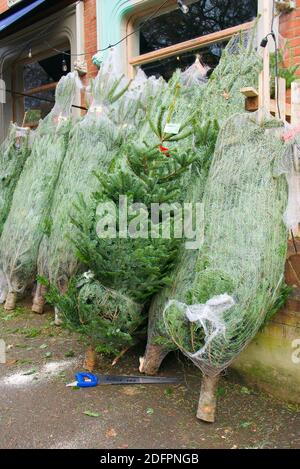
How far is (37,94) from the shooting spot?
8953mm

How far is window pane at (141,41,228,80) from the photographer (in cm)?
526

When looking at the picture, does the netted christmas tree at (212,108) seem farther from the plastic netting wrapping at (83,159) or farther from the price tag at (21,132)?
the price tag at (21,132)

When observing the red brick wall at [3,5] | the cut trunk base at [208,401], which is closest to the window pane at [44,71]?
the red brick wall at [3,5]

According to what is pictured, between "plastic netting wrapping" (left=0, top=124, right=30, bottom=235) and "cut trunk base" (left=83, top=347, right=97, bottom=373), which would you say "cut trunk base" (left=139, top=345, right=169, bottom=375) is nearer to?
"cut trunk base" (left=83, top=347, right=97, bottom=373)

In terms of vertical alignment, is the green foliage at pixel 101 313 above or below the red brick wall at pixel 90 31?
below

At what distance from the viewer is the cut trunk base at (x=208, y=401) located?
2.60 meters

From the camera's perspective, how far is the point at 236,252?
2639mm

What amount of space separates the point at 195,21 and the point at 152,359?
4.50 metres

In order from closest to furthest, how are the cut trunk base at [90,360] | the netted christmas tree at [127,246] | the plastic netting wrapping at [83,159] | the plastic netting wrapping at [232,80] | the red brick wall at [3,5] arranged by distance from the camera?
the netted christmas tree at [127,246], the cut trunk base at [90,360], the plastic netting wrapping at [232,80], the plastic netting wrapping at [83,159], the red brick wall at [3,5]

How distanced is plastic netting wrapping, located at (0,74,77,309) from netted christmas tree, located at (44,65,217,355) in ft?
5.54

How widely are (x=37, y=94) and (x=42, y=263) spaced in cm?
566

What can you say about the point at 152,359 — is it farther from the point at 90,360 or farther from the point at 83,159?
the point at 83,159

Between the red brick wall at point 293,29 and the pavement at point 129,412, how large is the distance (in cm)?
308

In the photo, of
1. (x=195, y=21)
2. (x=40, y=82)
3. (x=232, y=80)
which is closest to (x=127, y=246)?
(x=232, y=80)
